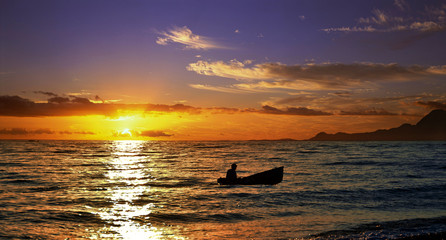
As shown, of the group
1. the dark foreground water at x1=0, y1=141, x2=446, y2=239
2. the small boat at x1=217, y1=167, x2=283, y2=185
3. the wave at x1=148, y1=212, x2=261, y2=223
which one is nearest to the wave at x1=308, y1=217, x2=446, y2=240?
the dark foreground water at x1=0, y1=141, x2=446, y2=239

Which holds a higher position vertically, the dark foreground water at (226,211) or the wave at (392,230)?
the wave at (392,230)

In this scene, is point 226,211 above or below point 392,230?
below

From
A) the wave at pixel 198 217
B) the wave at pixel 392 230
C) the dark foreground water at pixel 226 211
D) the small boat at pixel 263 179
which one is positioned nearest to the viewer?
the wave at pixel 392 230

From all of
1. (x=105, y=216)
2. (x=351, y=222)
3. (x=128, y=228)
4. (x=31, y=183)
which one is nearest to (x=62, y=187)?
(x=31, y=183)

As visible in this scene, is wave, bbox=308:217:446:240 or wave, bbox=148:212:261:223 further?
wave, bbox=148:212:261:223

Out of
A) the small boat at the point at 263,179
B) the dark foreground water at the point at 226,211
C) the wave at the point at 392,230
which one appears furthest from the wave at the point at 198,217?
the small boat at the point at 263,179

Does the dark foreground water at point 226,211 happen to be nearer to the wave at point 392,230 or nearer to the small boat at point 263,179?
the wave at point 392,230

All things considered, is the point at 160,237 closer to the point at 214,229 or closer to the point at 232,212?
the point at 214,229

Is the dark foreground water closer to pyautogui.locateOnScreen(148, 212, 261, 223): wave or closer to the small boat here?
pyautogui.locateOnScreen(148, 212, 261, 223): wave

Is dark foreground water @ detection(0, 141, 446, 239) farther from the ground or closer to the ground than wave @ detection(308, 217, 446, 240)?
closer to the ground

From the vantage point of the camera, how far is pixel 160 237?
13.6m

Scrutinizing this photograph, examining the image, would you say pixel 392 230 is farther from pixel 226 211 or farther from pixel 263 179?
pixel 263 179

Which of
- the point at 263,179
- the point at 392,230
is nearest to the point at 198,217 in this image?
Answer: the point at 392,230

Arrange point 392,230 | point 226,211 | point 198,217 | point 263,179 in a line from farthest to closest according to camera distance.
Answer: point 263,179 → point 226,211 → point 198,217 → point 392,230
